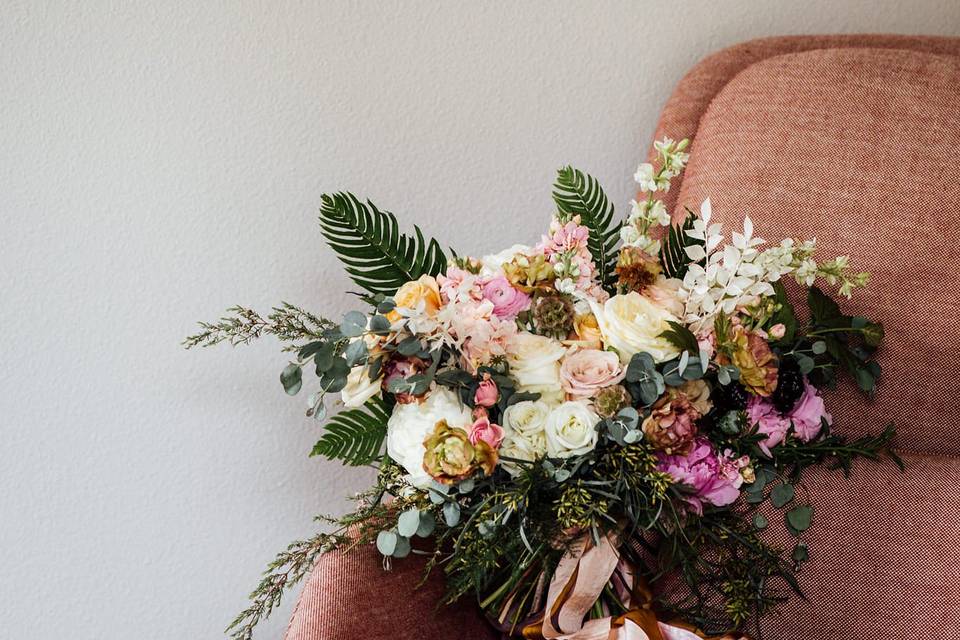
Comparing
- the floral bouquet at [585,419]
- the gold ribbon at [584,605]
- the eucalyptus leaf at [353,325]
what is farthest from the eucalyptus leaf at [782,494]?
the eucalyptus leaf at [353,325]

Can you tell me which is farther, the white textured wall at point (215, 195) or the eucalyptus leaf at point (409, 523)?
the white textured wall at point (215, 195)

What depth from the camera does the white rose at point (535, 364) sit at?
0.83 metres

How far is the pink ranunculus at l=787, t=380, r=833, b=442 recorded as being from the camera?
0.91 m

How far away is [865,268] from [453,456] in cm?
59

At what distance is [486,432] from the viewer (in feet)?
2.60

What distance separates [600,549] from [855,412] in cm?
40

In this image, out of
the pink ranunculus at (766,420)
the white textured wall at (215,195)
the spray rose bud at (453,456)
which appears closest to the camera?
the spray rose bud at (453,456)

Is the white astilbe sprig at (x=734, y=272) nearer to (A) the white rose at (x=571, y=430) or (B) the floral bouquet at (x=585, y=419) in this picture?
(B) the floral bouquet at (x=585, y=419)

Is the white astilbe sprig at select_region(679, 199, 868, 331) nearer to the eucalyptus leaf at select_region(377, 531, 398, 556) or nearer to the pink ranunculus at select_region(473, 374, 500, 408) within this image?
the pink ranunculus at select_region(473, 374, 500, 408)

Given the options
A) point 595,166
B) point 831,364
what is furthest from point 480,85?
point 831,364

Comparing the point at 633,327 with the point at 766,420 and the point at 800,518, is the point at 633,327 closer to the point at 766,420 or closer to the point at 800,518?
the point at 766,420

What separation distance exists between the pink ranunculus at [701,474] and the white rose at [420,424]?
0.21 metres

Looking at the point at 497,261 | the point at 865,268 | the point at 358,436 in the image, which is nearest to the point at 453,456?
the point at 358,436

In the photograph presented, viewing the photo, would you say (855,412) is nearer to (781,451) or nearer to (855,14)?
(781,451)
